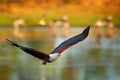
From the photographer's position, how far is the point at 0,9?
24.1 m

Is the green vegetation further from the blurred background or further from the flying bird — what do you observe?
the flying bird

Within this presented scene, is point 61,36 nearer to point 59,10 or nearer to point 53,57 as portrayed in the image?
point 59,10

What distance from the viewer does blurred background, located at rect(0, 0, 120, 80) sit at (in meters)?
11.0

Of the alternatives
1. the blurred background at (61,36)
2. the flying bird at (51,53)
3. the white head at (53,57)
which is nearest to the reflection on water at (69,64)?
the blurred background at (61,36)

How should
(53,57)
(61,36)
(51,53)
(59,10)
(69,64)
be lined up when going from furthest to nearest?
(59,10) < (61,36) < (69,64) < (51,53) < (53,57)

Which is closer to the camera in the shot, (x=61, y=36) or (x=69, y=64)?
(x=69, y=64)

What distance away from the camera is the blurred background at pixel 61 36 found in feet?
36.1

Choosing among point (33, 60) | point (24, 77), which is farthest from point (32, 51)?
point (33, 60)

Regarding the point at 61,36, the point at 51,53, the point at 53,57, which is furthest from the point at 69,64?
the point at 61,36

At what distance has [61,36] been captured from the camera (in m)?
19.5

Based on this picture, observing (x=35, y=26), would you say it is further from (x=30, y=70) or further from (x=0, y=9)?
(x=30, y=70)

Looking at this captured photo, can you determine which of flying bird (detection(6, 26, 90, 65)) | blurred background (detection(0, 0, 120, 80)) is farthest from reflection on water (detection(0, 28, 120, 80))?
flying bird (detection(6, 26, 90, 65))

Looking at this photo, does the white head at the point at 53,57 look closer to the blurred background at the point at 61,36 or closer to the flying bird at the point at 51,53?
the flying bird at the point at 51,53

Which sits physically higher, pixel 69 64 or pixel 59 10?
pixel 59 10
